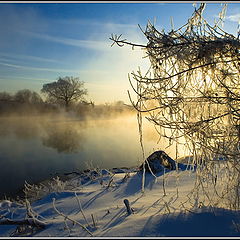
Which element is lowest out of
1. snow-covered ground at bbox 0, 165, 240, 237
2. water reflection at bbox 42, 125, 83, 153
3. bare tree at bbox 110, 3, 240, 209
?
water reflection at bbox 42, 125, 83, 153

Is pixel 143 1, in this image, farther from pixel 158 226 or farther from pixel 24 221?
pixel 24 221

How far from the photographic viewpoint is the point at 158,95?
2.97m

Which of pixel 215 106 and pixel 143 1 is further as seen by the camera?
pixel 215 106

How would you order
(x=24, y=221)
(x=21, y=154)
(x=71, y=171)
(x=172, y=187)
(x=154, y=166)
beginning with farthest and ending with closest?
(x=21, y=154) → (x=71, y=171) → (x=154, y=166) → (x=172, y=187) → (x=24, y=221)

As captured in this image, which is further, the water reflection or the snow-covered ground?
the water reflection

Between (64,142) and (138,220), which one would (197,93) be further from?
(64,142)

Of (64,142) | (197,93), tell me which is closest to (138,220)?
(197,93)

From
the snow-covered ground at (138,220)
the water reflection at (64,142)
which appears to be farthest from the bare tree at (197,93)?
the water reflection at (64,142)

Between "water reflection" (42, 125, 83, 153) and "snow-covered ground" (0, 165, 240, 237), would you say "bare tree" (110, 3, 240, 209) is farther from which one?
"water reflection" (42, 125, 83, 153)

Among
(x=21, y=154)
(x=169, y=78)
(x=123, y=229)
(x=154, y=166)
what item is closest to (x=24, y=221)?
(x=123, y=229)

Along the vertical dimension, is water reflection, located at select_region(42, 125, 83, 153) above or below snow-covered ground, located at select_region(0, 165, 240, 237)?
below

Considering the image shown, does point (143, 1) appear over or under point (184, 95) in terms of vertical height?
over

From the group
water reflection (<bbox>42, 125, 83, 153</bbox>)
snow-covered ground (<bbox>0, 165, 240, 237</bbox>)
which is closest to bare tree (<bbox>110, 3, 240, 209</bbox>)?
snow-covered ground (<bbox>0, 165, 240, 237</bbox>)

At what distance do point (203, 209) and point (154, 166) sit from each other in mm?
4118
